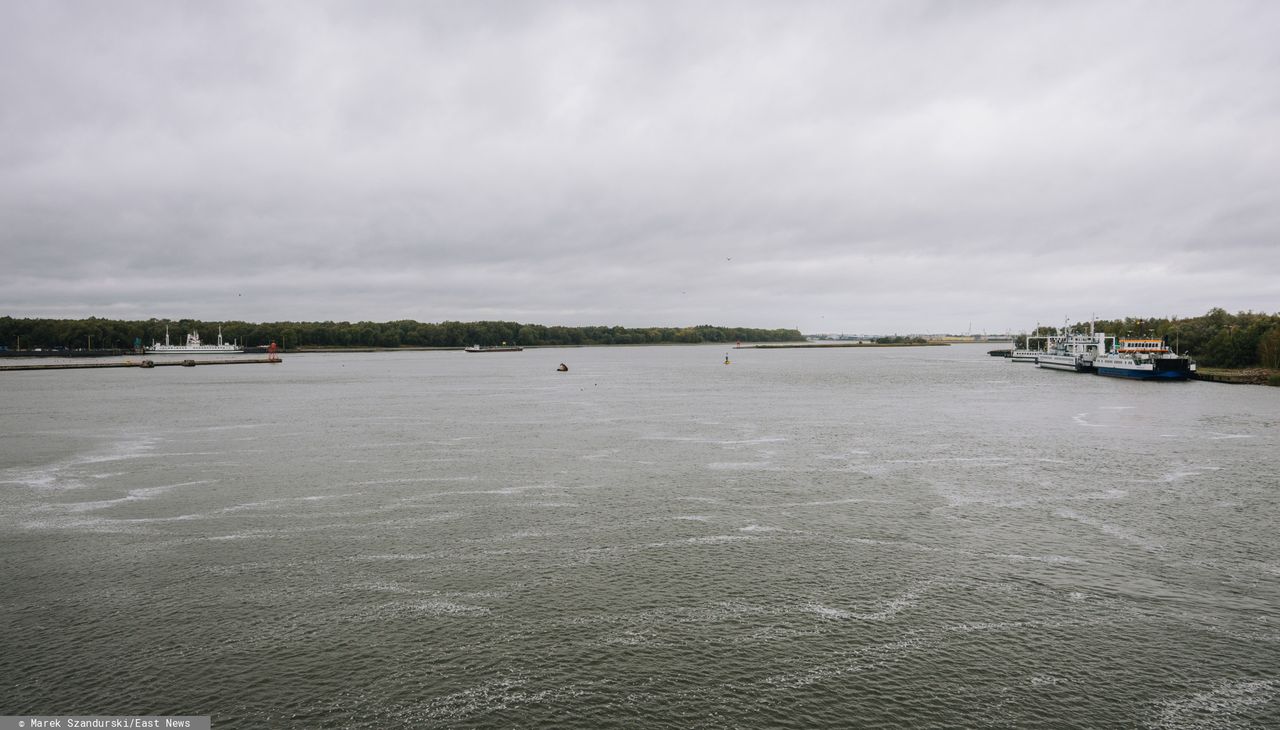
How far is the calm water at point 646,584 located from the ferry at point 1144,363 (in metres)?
81.3

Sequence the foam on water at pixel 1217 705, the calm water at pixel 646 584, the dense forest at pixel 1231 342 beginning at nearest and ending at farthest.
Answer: the foam on water at pixel 1217 705 < the calm water at pixel 646 584 < the dense forest at pixel 1231 342

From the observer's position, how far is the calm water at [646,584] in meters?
15.4

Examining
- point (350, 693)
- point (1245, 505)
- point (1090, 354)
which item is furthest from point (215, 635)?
point (1090, 354)

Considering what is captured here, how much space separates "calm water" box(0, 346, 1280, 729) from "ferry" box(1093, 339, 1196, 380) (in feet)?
267

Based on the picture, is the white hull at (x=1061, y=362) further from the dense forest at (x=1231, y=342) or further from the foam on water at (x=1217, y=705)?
the foam on water at (x=1217, y=705)

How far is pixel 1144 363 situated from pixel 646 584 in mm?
132774

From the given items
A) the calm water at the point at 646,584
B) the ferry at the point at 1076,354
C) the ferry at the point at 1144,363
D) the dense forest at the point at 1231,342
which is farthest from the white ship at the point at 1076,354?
the calm water at the point at 646,584

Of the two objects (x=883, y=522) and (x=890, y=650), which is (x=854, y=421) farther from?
(x=890, y=650)

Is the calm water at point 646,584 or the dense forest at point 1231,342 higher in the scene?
the dense forest at point 1231,342

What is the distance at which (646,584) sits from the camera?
71.7 ft

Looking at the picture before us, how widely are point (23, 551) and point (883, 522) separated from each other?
102 feet

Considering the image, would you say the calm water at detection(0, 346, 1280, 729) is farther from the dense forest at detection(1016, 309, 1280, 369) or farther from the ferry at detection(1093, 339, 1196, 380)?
the dense forest at detection(1016, 309, 1280, 369)

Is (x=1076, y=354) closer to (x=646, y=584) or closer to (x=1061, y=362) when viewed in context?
(x=1061, y=362)

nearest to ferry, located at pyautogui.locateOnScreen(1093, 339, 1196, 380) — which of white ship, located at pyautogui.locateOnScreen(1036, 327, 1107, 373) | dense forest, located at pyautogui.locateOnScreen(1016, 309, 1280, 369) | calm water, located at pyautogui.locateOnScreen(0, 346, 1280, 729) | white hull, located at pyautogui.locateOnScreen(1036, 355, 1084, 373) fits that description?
white ship, located at pyautogui.locateOnScreen(1036, 327, 1107, 373)
